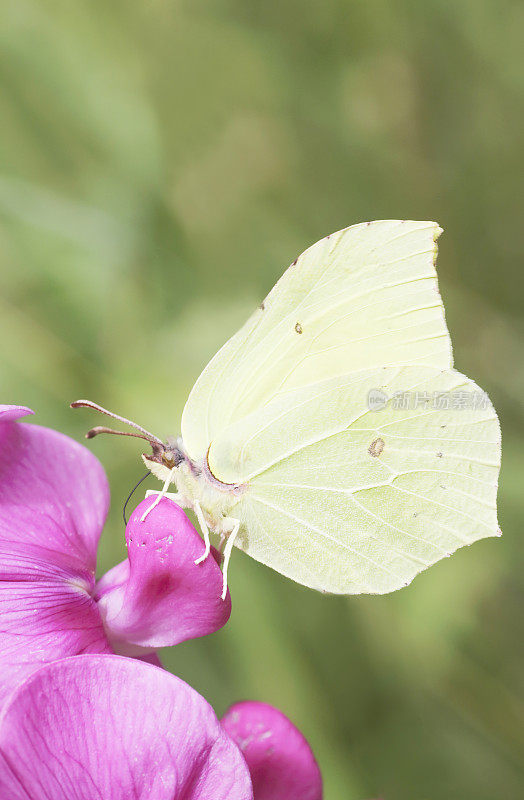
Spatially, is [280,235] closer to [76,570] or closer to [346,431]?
[346,431]

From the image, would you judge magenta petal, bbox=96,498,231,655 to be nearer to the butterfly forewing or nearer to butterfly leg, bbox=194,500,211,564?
butterfly leg, bbox=194,500,211,564

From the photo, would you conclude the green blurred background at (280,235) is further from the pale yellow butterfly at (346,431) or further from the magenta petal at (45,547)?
the magenta petal at (45,547)

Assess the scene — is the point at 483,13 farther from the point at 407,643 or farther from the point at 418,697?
the point at 418,697

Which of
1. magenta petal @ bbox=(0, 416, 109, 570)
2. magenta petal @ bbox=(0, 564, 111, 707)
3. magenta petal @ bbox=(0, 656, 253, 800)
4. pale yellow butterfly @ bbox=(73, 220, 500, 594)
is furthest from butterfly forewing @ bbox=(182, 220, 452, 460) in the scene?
magenta petal @ bbox=(0, 656, 253, 800)

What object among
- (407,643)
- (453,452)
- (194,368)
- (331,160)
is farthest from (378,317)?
(331,160)

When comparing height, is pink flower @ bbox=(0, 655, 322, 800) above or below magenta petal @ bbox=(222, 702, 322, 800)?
above
